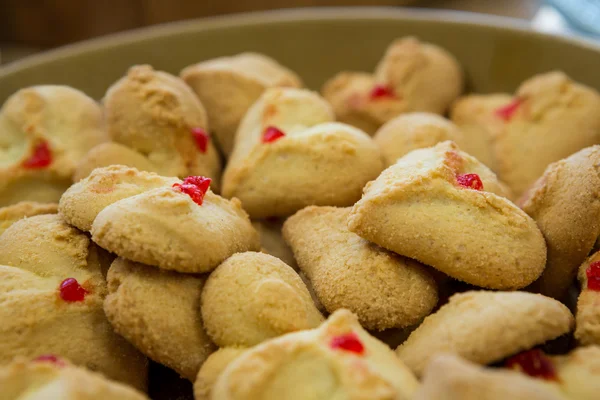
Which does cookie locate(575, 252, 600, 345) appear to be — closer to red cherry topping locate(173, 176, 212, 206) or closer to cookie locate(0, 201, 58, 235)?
red cherry topping locate(173, 176, 212, 206)

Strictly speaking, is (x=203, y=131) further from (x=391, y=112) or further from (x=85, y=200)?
(x=391, y=112)

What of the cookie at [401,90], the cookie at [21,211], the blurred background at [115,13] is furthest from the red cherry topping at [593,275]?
the blurred background at [115,13]

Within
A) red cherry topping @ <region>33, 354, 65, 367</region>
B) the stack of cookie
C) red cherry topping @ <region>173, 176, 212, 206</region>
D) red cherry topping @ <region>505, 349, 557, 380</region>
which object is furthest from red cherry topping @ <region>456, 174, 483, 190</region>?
red cherry topping @ <region>33, 354, 65, 367</region>

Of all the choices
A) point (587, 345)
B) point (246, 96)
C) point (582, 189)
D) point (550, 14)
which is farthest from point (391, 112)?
point (550, 14)

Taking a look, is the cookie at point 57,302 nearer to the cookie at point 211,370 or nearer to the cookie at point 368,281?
the cookie at point 211,370

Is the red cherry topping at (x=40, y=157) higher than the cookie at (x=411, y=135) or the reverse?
the reverse

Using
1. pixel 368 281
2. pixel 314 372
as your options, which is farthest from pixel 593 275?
pixel 314 372

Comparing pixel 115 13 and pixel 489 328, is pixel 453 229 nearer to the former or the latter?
pixel 489 328
